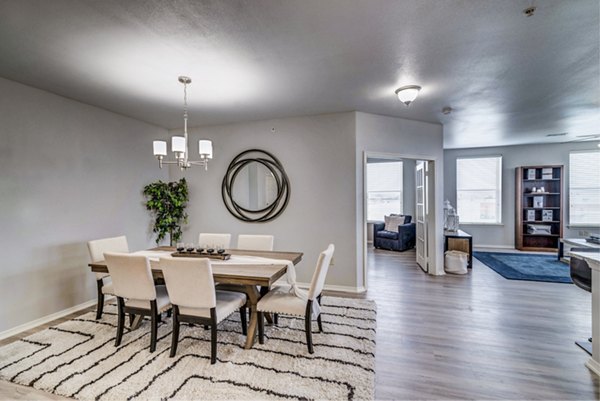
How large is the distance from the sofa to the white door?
1030mm

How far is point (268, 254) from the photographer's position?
323 cm

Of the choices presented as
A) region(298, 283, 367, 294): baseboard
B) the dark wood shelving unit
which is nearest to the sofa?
the dark wood shelving unit

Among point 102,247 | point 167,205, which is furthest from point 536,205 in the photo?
point 102,247

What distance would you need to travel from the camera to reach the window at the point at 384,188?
7.78 m

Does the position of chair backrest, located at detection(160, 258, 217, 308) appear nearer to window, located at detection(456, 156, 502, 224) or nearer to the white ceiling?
the white ceiling

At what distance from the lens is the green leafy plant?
4.52 m

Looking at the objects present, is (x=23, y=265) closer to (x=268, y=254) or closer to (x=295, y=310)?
(x=268, y=254)

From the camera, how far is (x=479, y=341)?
2.64 meters

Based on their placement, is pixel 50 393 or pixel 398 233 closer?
pixel 50 393

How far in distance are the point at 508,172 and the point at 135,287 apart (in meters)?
8.24

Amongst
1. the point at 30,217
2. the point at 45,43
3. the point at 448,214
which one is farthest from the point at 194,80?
the point at 448,214

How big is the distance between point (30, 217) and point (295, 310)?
314cm

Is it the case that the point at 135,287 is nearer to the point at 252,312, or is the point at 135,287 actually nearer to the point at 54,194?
the point at 252,312

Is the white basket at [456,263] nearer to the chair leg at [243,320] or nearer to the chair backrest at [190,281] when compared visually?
the chair leg at [243,320]
